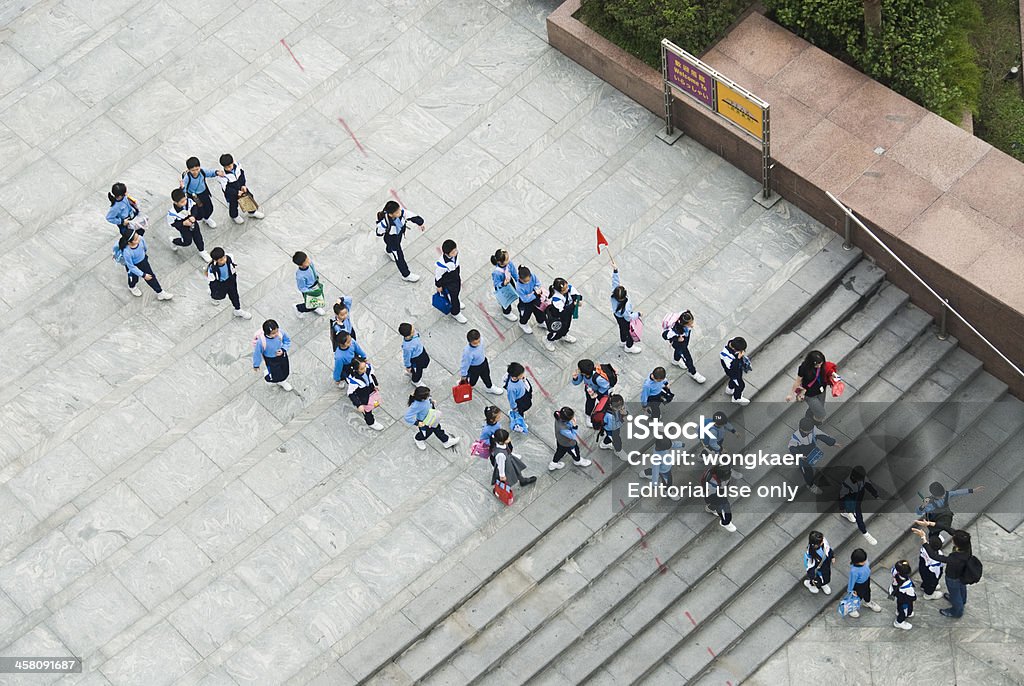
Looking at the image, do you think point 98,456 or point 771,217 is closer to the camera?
point 98,456

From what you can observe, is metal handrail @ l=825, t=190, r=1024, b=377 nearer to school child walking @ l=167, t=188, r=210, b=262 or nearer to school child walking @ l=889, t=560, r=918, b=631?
school child walking @ l=889, t=560, r=918, b=631

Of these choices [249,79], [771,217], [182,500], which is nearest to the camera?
[182,500]

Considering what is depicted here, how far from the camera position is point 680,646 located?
17.2 m

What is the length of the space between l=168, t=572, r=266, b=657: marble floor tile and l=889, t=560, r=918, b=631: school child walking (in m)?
7.47

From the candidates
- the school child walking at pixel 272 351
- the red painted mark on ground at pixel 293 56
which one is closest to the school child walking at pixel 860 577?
the school child walking at pixel 272 351

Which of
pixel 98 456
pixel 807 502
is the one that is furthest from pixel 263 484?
pixel 807 502

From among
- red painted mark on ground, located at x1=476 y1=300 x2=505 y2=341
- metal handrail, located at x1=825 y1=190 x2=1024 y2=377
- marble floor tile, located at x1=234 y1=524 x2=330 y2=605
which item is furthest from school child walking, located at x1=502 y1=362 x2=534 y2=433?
metal handrail, located at x1=825 y1=190 x2=1024 y2=377

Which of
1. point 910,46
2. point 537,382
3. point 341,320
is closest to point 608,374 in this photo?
point 537,382

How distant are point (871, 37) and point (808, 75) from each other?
3.23ft

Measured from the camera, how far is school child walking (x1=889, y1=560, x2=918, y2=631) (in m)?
16.7

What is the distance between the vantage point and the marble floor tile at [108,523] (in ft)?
57.6

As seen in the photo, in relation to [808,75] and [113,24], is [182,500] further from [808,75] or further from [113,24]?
[808,75]

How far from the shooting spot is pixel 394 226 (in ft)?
61.1

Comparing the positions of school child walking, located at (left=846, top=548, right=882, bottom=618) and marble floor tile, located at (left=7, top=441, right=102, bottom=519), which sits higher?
marble floor tile, located at (left=7, top=441, right=102, bottom=519)
